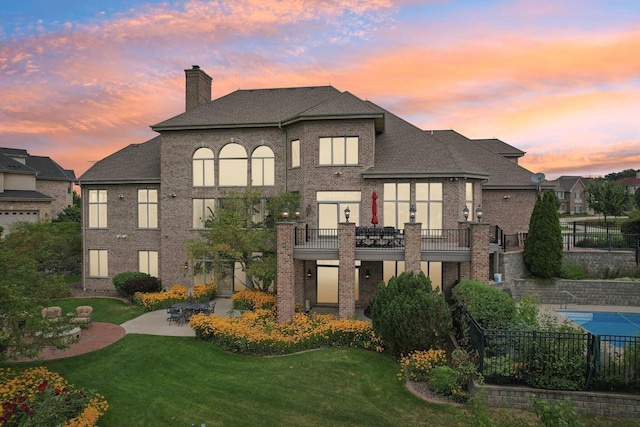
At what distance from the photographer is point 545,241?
2098cm

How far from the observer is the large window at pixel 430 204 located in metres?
20.4

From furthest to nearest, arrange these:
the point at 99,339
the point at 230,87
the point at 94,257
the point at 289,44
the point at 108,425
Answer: the point at 230,87 < the point at 94,257 < the point at 289,44 < the point at 99,339 < the point at 108,425

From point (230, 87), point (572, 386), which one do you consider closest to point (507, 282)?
point (572, 386)

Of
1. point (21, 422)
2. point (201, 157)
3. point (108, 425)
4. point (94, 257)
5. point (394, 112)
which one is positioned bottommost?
Answer: point (108, 425)

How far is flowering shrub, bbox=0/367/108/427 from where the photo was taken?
28.8ft

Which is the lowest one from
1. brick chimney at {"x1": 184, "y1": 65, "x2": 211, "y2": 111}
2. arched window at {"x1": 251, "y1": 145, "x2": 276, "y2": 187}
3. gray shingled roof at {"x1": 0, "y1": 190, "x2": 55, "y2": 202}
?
gray shingled roof at {"x1": 0, "y1": 190, "x2": 55, "y2": 202}

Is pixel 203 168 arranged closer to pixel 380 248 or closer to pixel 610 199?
pixel 380 248

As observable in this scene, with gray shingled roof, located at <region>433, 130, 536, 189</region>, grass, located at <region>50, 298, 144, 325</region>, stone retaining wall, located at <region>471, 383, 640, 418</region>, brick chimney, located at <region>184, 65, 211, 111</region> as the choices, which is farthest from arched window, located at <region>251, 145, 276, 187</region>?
stone retaining wall, located at <region>471, 383, 640, 418</region>

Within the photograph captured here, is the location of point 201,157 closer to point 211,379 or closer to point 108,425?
point 211,379

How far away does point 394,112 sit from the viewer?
26656 millimetres

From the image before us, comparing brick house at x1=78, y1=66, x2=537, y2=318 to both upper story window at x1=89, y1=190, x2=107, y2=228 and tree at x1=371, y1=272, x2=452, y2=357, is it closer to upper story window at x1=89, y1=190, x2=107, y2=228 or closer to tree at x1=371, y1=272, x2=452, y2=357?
upper story window at x1=89, y1=190, x2=107, y2=228

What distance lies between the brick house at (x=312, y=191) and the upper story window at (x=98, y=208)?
7 cm

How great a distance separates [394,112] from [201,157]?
1317 centimetres

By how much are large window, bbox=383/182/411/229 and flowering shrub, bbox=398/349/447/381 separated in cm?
897
